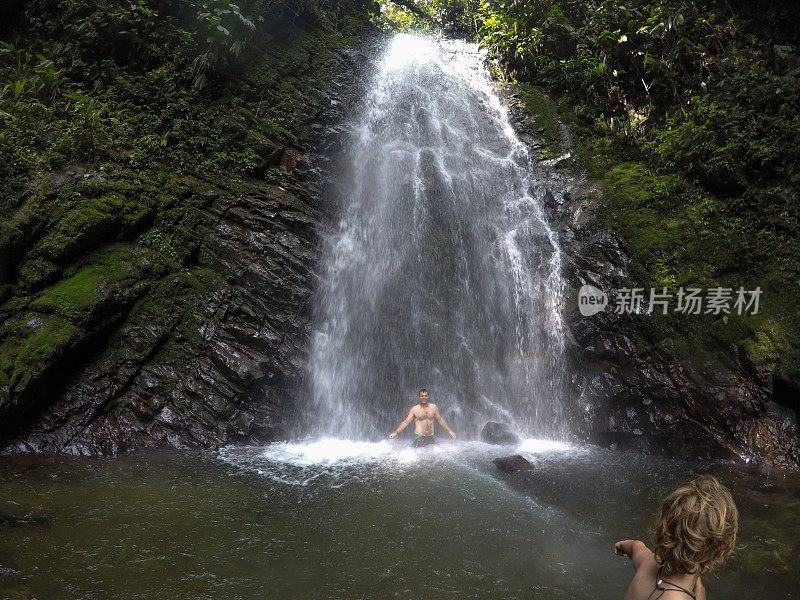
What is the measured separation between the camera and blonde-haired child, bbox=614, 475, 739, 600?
191cm

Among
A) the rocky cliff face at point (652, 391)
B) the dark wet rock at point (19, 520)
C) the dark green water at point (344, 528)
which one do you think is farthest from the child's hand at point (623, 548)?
the rocky cliff face at point (652, 391)

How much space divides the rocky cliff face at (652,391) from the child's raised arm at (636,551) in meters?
5.85

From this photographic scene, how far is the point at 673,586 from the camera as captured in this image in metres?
2.04

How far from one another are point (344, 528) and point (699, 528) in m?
3.38

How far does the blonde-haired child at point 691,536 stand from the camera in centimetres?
191

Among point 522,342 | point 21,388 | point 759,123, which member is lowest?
point 21,388

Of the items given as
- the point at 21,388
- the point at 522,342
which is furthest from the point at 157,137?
the point at 522,342

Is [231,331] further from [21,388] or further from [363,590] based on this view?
[363,590]

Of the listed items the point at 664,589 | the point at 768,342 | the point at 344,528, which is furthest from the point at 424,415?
the point at 768,342

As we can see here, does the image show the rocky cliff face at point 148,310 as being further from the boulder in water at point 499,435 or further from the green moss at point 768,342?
the green moss at point 768,342

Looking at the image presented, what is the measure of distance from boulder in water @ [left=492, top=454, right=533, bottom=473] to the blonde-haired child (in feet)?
13.5

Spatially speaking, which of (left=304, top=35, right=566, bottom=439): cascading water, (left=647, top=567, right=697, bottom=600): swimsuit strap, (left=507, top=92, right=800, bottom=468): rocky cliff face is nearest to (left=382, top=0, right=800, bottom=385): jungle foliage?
(left=507, top=92, right=800, bottom=468): rocky cliff face

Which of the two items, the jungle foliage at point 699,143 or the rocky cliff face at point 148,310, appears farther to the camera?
the jungle foliage at point 699,143

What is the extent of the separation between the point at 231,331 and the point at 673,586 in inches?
287
